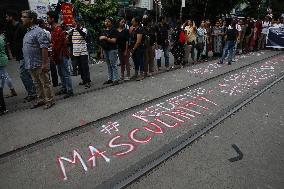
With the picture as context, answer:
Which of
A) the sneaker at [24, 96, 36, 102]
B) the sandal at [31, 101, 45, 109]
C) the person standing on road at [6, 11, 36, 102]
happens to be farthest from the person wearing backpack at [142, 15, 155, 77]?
the sandal at [31, 101, 45, 109]

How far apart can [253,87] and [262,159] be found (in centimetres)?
495

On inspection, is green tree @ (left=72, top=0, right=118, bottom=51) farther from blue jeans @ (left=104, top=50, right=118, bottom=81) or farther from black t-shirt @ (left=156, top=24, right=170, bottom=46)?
blue jeans @ (left=104, top=50, right=118, bottom=81)

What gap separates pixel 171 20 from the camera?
2759cm

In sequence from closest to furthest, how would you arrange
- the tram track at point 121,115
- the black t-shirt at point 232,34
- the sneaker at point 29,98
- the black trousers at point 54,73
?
the tram track at point 121,115 → the sneaker at point 29,98 → the black trousers at point 54,73 → the black t-shirt at point 232,34

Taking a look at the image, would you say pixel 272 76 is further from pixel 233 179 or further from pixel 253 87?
pixel 233 179

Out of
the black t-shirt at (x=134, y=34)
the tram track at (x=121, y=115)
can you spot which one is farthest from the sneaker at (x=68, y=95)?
the black t-shirt at (x=134, y=34)

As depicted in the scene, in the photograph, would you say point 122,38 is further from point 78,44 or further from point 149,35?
point 149,35

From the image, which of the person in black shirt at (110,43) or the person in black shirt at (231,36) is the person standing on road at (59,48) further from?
the person in black shirt at (231,36)

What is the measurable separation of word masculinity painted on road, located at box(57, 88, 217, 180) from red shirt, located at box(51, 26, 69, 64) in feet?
7.99

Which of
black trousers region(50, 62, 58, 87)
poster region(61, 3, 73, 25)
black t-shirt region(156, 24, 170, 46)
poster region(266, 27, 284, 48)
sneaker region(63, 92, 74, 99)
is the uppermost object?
poster region(61, 3, 73, 25)

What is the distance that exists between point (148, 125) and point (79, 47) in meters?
3.85

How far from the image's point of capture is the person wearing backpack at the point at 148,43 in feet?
33.5

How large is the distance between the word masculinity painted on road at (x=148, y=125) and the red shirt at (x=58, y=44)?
2.44 metres

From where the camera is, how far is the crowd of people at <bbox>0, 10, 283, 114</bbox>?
22.5 feet
